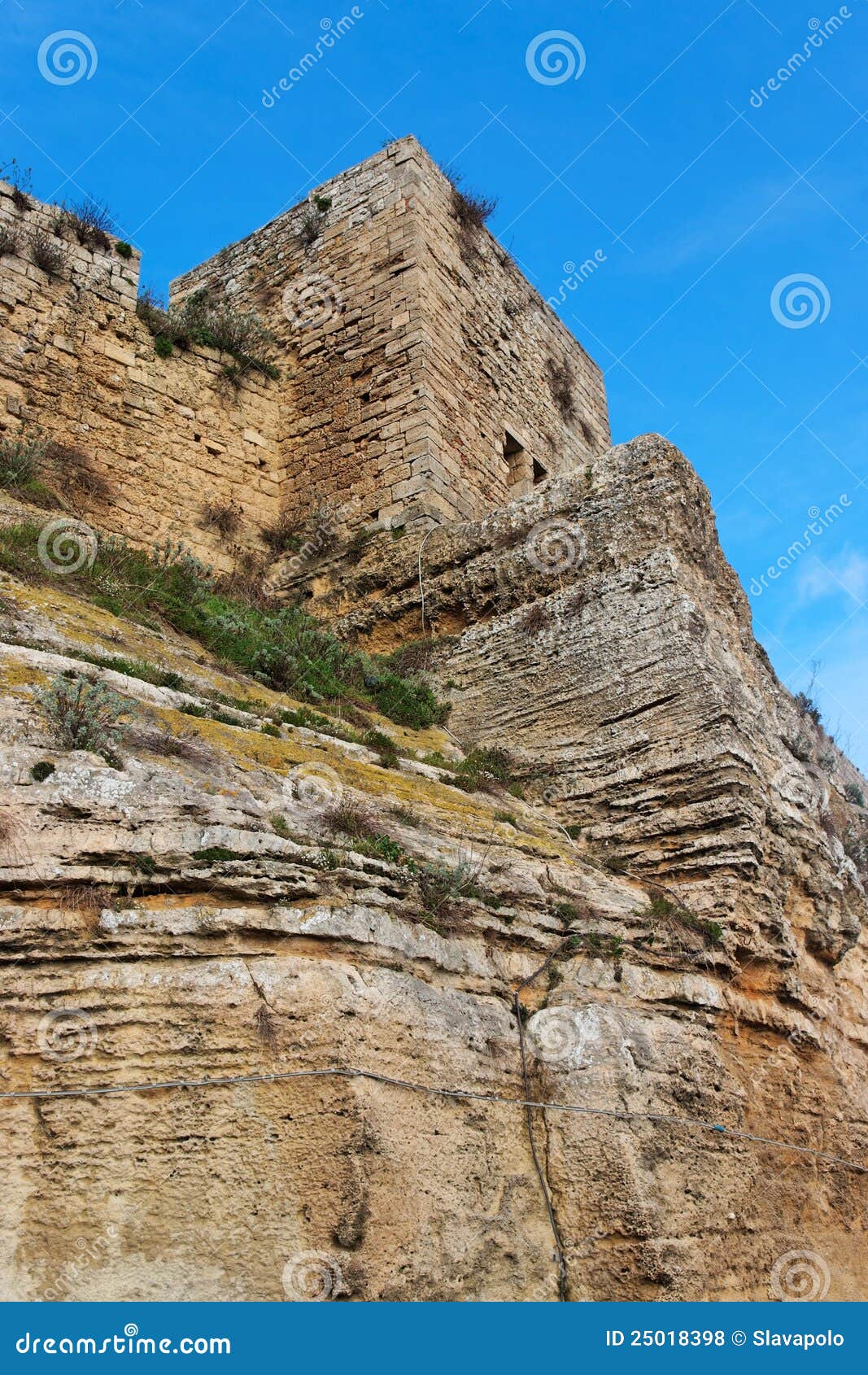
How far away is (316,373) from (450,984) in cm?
845

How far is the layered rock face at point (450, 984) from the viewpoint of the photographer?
3791 mm

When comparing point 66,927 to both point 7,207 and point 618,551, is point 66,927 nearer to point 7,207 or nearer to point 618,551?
point 618,551

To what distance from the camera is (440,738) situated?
792cm

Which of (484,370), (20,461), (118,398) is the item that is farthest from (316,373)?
(20,461)

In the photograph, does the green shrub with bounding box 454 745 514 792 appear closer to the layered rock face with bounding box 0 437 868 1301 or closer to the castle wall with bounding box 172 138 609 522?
the layered rock face with bounding box 0 437 868 1301

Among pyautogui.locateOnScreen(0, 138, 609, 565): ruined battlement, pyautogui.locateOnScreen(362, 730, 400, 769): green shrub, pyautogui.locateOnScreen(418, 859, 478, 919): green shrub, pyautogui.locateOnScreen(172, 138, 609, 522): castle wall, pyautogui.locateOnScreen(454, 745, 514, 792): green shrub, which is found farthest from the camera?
pyautogui.locateOnScreen(172, 138, 609, 522): castle wall

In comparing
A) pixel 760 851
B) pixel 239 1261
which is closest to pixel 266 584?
pixel 760 851

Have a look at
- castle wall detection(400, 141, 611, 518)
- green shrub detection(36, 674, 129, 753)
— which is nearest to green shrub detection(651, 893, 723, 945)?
green shrub detection(36, 674, 129, 753)

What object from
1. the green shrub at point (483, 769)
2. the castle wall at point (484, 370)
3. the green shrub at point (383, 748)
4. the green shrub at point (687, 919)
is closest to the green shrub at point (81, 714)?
the green shrub at point (383, 748)

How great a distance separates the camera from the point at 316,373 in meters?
11.8

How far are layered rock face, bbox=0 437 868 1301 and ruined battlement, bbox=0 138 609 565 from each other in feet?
11.2

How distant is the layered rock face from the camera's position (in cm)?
379

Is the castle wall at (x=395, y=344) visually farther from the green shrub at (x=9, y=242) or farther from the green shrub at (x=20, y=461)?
the green shrub at (x=9, y=242)

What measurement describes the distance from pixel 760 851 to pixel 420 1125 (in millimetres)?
3232
